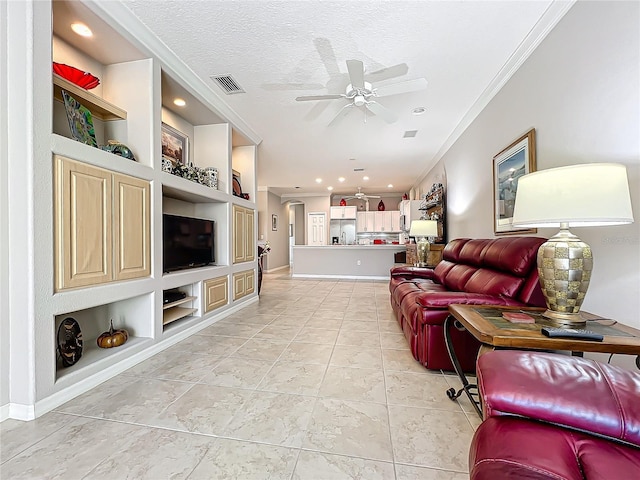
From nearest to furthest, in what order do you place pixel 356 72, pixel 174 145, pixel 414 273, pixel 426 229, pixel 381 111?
pixel 356 72 → pixel 381 111 → pixel 174 145 → pixel 414 273 → pixel 426 229

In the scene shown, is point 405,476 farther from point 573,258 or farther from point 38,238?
point 38,238

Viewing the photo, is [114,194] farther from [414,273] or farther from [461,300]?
[414,273]

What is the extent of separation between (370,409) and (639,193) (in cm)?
189

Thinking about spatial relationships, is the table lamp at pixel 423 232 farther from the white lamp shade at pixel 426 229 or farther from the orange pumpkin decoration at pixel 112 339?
the orange pumpkin decoration at pixel 112 339

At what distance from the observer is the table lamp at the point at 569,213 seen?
128cm

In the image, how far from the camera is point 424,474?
4.07ft

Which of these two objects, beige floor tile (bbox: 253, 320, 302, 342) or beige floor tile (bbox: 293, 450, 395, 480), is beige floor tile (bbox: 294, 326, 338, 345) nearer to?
beige floor tile (bbox: 253, 320, 302, 342)

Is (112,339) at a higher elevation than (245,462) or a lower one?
higher

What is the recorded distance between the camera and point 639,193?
5.02 feet

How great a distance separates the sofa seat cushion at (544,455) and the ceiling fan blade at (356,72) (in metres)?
2.39

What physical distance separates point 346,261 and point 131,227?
20.4ft

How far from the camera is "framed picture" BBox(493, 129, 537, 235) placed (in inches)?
98.3

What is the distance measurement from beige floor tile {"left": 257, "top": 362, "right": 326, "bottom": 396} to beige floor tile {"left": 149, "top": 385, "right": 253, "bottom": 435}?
0.18m

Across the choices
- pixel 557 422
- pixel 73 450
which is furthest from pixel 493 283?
pixel 73 450
